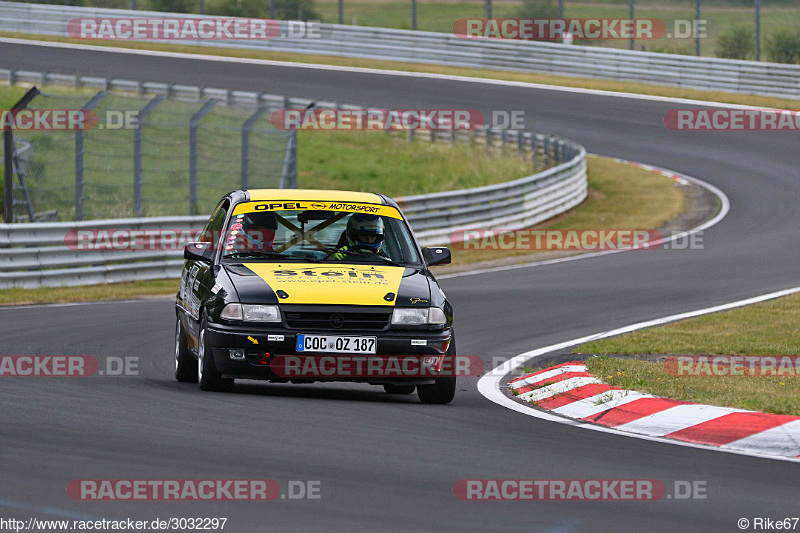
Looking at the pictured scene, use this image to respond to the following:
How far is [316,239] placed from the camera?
10.5 m

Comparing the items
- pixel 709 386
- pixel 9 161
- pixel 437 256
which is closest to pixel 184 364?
pixel 437 256

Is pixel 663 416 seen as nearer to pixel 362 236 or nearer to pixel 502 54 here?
pixel 362 236

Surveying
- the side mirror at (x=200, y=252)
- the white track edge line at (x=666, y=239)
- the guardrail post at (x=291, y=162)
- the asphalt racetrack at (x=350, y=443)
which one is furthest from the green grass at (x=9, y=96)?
the side mirror at (x=200, y=252)

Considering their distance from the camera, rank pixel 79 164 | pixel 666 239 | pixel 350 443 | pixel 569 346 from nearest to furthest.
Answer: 1. pixel 350 443
2. pixel 569 346
3. pixel 79 164
4. pixel 666 239

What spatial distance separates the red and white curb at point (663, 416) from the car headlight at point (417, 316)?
103 cm

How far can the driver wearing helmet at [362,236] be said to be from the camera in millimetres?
10312

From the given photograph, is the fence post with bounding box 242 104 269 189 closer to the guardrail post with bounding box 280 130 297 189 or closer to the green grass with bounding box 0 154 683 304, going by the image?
the guardrail post with bounding box 280 130 297 189

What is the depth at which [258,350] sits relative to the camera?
9.15m

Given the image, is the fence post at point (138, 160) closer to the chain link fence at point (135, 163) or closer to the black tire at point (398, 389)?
the chain link fence at point (135, 163)

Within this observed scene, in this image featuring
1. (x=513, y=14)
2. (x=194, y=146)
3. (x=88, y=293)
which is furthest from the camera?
(x=513, y=14)

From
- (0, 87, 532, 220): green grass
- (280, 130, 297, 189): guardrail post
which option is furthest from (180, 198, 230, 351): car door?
(0, 87, 532, 220): green grass

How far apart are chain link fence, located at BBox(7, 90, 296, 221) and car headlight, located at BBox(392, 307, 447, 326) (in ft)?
37.4

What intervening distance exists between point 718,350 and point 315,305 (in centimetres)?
511

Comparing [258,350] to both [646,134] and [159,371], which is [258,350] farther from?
[646,134]
